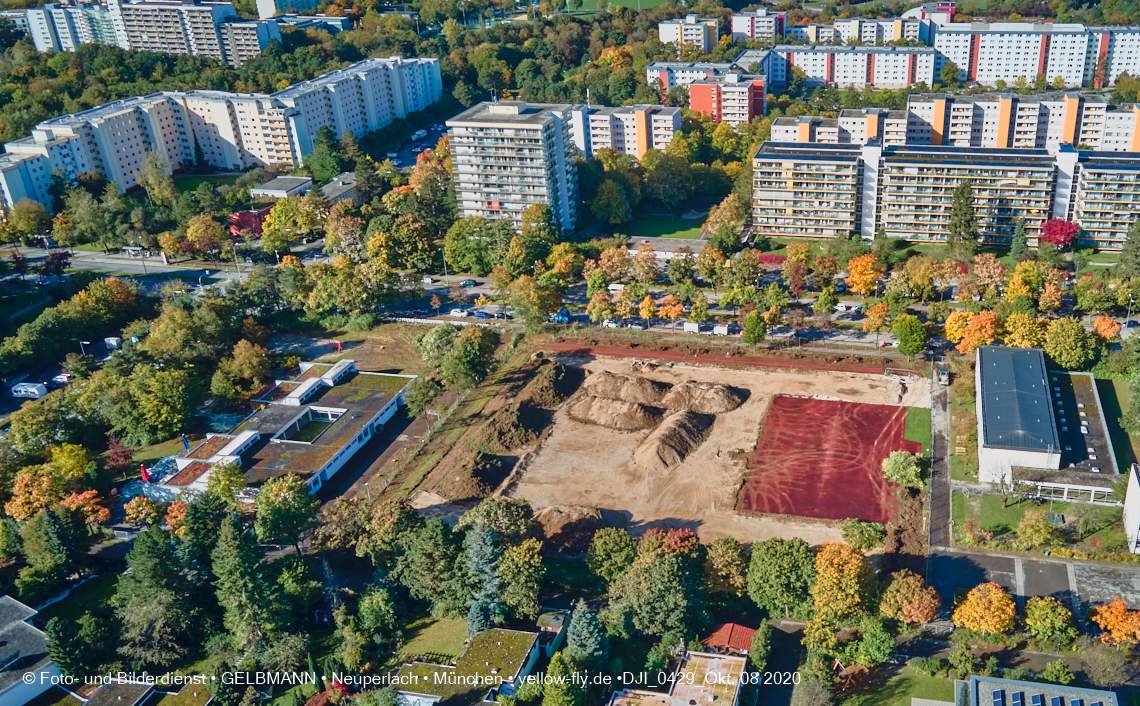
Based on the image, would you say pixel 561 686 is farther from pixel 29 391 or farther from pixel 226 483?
pixel 29 391

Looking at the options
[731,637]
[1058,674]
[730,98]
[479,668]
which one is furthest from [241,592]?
[730,98]

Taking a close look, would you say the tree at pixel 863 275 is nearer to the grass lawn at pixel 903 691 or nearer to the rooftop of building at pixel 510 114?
the rooftop of building at pixel 510 114

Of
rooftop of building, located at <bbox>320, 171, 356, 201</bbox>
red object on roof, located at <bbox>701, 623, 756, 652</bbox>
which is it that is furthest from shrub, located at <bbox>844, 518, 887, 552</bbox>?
rooftop of building, located at <bbox>320, 171, 356, 201</bbox>

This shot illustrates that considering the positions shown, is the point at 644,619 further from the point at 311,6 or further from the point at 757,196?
the point at 311,6

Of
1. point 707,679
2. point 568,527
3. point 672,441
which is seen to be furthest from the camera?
point 672,441

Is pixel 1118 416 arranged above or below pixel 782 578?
below

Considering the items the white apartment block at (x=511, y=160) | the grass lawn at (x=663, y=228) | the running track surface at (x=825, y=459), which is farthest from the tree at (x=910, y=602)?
the white apartment block at (x=511, y=160)
